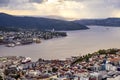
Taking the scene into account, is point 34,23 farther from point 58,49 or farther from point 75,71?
point 75,71

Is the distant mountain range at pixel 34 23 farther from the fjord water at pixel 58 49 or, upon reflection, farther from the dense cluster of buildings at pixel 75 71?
the dense cluster of buildings at pixel 75 71

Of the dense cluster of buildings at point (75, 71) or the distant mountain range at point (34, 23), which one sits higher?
the dense cluster of buildings at point (75, 71)

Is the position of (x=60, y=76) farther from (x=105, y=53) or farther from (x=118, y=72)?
(x=105, y=53)

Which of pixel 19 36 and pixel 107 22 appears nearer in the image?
pixel 19 36

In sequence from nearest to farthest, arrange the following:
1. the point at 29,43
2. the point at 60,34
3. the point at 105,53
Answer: the point at 105,53 → the point at 29,43 → the point at 60,34

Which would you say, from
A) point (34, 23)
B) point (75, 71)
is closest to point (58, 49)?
point (75, 71)

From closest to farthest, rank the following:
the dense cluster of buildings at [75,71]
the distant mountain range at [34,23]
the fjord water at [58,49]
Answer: the dense cluster of buildings at [75,71] < the fjord water at [58,49] < the distant mountain range at [34,23]

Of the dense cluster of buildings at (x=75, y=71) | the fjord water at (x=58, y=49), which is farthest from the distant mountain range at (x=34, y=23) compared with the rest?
the dense cluster of buildings at (x=75, y=71)

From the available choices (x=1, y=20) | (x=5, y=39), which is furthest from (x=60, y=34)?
(x=1, y=20)

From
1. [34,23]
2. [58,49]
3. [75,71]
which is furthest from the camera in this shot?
[34,23]

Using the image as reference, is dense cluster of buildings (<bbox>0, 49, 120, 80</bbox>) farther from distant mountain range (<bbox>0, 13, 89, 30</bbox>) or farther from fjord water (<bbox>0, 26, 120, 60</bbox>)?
distant mountain range (<bbox>0, 13, 89, 30</bbox>)

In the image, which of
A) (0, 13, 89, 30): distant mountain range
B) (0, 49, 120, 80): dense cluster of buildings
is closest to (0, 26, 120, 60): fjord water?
(0, 49, 120, 80): dense cluster of buildings
